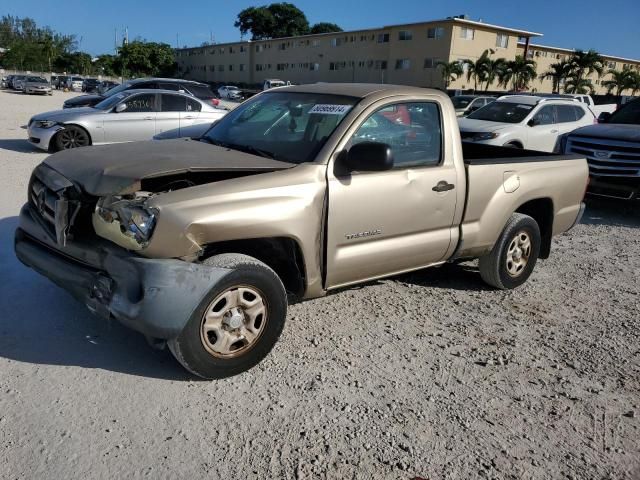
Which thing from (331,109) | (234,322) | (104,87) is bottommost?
(234,322)

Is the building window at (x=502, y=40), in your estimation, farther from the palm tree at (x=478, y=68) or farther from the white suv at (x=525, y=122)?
the white suv at (x=525, y=122)

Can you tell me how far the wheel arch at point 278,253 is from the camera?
3533 mm

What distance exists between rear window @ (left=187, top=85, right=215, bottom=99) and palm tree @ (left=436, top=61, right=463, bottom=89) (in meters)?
37.8

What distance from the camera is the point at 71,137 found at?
1145 centimetres

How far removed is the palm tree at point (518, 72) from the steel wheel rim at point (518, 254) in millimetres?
49668

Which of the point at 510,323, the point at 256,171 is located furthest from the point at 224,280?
the point at 510,323

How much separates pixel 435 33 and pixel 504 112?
Result: 43.9m

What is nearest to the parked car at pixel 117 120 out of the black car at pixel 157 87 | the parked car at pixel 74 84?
the black car at pixel 157 87

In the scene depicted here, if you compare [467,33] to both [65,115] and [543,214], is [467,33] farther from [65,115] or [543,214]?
[543,214]

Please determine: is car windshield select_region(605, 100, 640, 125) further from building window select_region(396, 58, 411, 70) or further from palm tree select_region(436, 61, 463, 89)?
building window select_region(396, 58, 411, 70)

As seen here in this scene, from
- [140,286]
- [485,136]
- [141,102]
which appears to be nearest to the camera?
[140,286]

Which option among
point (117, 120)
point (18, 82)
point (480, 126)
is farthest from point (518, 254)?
point (18, 82)

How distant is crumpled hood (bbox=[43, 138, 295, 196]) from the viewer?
3.28m

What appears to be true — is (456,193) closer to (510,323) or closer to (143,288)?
(510,323)
